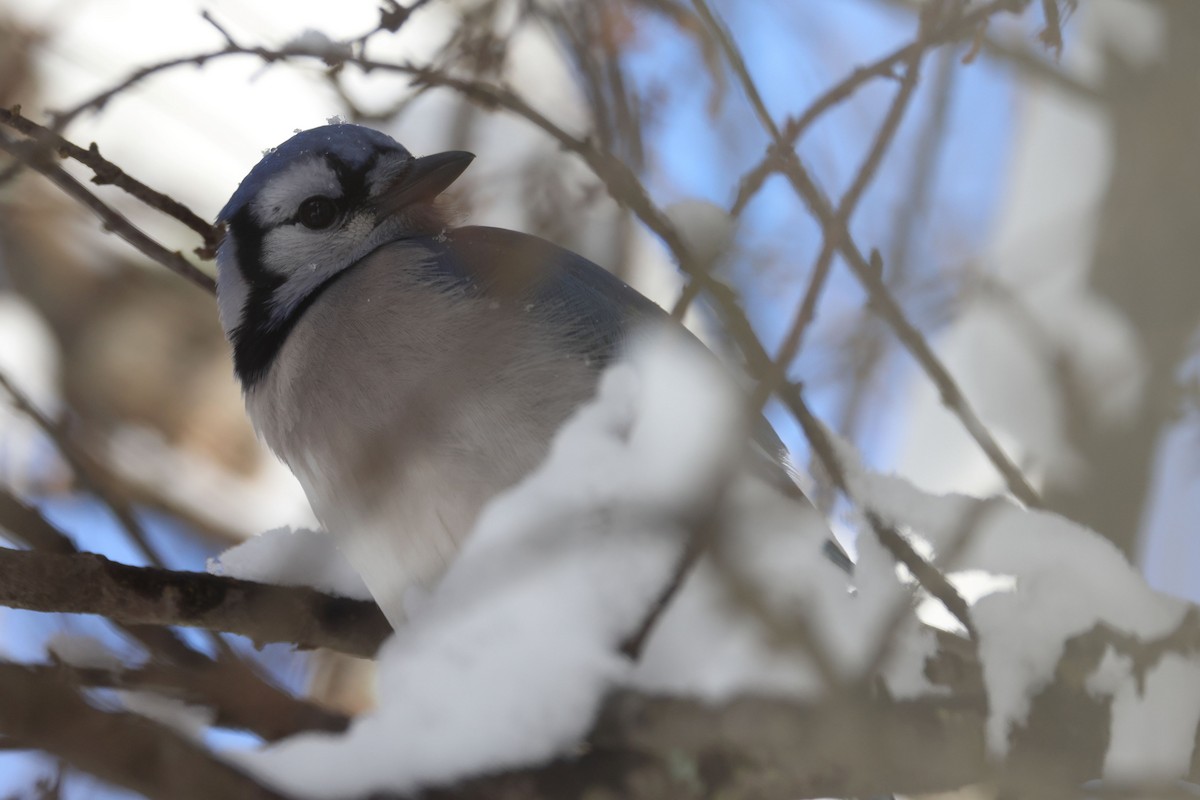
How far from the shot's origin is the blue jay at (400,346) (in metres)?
1.67

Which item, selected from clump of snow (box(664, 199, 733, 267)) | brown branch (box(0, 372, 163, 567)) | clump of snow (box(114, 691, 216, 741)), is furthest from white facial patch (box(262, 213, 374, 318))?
clump of snow (box(114, 691, 216, 741))

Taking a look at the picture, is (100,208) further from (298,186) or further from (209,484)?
(209,484)

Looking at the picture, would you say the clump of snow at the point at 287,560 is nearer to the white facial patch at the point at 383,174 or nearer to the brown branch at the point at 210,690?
Answer: the white facial patch at the point at 383,174

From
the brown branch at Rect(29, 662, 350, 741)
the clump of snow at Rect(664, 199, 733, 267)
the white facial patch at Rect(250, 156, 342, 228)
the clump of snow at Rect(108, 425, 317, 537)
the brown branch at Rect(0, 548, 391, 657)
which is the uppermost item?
the clump of snow at Rect(108, 425, 317, 537)

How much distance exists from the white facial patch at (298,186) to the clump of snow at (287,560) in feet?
2.12

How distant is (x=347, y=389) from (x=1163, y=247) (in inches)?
63.1

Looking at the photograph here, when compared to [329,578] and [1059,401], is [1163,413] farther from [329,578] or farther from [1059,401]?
[329,578]

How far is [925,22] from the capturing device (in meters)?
1.38

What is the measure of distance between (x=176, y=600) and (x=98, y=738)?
92 cm

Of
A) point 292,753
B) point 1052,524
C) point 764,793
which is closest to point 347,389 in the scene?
point 292,753

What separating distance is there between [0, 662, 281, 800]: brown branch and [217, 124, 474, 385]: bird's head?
Result: 4.68 ft

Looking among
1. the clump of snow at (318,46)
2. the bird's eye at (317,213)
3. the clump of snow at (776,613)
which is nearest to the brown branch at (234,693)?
the clump of snow at (776,613)

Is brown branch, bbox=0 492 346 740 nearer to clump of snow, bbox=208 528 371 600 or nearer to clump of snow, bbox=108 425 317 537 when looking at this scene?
clump of snow, bbox=208 528 371 600

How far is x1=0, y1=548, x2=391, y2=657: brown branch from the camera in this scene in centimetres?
152
